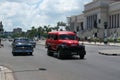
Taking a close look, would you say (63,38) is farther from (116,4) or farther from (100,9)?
(100,9)

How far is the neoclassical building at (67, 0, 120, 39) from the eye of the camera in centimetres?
13100

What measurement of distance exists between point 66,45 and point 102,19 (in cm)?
11352

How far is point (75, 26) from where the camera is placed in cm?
18312

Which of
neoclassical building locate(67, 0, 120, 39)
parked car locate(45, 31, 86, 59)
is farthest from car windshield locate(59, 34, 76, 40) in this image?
neoclassical building locate(67, 0, 120, 39)

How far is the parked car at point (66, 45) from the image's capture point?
96.0ft

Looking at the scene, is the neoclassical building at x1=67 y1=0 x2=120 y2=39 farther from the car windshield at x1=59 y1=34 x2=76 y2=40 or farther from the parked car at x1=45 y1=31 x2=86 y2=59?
the car windshield at x1=59 y1=34 x2=76 y2=40

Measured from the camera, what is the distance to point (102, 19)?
14175 cm

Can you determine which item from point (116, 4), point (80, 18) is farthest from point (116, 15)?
point (80, 18)

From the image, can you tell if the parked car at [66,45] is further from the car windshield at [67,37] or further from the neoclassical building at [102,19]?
the neoclassical building at [102,19]

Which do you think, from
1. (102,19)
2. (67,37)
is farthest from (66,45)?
(102,19)

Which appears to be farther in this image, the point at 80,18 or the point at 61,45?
the point at 80,18

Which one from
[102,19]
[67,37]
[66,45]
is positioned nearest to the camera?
[66,45]

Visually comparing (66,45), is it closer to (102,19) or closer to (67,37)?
(67,37)

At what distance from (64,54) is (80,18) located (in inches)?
5905
